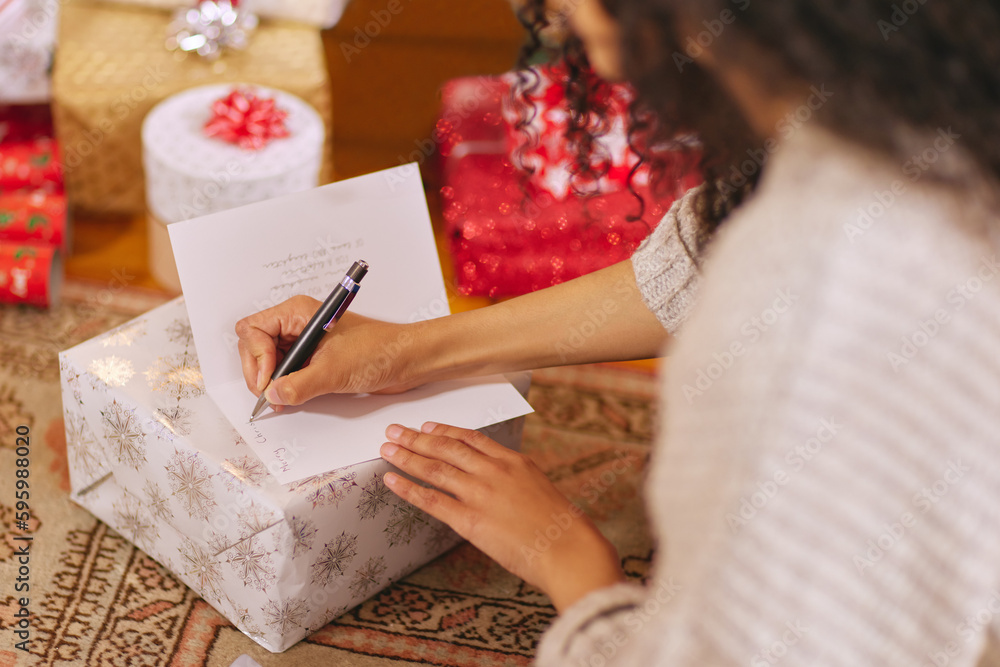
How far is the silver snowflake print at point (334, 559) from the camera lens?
80 cm

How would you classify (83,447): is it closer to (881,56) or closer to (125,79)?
(881,56)

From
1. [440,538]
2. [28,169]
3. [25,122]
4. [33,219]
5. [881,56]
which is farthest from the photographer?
[25,122]

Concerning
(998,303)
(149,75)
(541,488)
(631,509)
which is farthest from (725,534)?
(149,75)

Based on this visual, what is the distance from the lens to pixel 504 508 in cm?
72

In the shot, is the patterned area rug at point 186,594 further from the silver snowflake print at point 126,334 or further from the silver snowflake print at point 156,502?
the silver snowflake print at point 126,334

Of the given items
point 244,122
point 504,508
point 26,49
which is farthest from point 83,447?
point 26,49

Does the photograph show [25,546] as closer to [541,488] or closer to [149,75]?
[541,488]

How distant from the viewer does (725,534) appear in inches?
17.6

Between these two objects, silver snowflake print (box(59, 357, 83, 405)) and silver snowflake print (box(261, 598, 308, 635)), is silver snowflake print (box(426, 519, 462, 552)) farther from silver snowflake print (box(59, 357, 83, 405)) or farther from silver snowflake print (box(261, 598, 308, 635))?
silver snowflake print (box(59, 357, 83, 405))

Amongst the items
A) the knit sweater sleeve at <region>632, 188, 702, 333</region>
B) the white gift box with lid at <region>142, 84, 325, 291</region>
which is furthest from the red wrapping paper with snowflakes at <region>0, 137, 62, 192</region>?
the knit sweater sleeve at <region>632, 188, 702, 333</region>

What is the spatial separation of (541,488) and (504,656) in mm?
232

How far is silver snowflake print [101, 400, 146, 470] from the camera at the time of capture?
0.82 metres

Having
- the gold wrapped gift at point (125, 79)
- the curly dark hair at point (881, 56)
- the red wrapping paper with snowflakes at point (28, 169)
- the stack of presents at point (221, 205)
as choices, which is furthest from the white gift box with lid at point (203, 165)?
the curly dark hair at point (881, 56)

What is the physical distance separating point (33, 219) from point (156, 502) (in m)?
0.81
